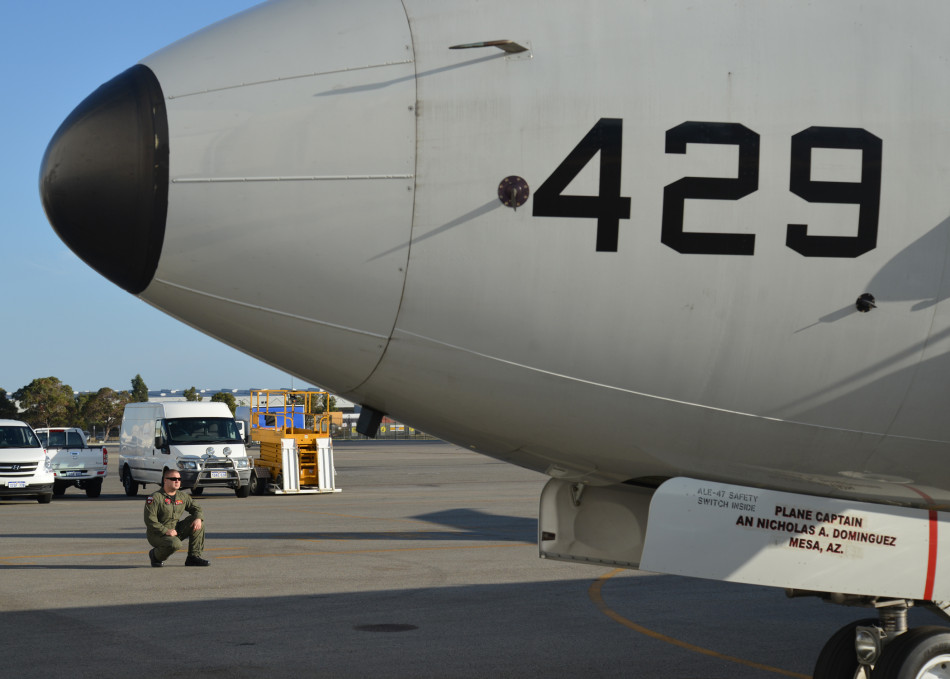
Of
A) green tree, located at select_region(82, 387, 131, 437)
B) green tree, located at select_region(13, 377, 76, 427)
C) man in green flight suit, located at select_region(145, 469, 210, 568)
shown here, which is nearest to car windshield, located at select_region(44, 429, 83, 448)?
man in green flight suit, located at select_region(145, 469, 210, 568)

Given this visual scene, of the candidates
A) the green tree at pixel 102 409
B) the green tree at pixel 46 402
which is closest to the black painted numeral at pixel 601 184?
the green tree at pixel 46 402

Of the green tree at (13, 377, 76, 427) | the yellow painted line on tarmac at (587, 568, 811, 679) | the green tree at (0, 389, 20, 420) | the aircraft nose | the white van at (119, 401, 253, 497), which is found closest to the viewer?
the aircraft nose

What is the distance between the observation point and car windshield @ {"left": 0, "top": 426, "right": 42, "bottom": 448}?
79.9 feet

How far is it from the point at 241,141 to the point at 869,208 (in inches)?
103

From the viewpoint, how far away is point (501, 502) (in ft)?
79.8

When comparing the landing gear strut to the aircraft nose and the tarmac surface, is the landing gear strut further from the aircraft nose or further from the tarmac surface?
the aircraft nose

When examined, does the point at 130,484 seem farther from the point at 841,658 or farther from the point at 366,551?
the point at 841,658

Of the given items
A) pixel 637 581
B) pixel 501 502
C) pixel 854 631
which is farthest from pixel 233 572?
pixel 501 502

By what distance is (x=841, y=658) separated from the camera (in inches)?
229

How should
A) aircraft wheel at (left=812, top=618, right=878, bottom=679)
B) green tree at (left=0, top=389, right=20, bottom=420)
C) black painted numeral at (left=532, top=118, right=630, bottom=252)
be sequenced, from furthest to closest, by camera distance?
green tree at (left=0, top=389, right=20, bottom=420) → aircraft wheel at (left=812, top=618, right=878, bottom=679) → black painted numeral at (left=532, top=118, right=630, bottom=252)

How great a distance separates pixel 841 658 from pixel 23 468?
2201cm

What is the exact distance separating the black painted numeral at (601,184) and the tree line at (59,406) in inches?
3522

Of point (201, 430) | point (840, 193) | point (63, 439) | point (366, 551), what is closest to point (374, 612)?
point (366, 551)

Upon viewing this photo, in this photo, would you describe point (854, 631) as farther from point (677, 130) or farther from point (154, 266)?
point (154, 266)
